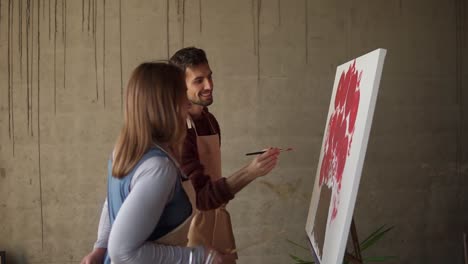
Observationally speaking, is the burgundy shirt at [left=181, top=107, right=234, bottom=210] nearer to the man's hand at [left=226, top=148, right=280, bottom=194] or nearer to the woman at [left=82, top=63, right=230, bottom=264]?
the man's hand at [left=226, top=148, right=280, bottom=194]

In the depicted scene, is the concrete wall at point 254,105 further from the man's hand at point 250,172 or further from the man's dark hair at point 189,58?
the man's hand at point 250,172

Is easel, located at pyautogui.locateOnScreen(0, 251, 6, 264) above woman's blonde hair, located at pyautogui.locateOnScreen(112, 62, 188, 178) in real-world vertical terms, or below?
below

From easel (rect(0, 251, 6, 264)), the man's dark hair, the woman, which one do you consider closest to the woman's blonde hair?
the woman

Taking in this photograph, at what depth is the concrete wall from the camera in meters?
2.95

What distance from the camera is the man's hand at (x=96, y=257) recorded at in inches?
59.8

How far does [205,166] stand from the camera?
Result: 2.11 metres

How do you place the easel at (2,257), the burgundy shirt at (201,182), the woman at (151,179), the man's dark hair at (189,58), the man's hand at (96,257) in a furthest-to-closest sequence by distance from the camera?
the easel at (2,257) → the man's dark hair at (189,58) → the burgundy shirt at (201,182) → the man's hand at (96,257) → the woman at (151,179)

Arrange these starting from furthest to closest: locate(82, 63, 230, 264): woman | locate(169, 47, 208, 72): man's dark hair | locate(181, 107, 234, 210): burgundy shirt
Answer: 1. locate(169, 47, 208, 72): man's dark hair
2. locate(181, 107, 234, 210): burgundy shirt
3. locate(82, 63, 230, 264): woman

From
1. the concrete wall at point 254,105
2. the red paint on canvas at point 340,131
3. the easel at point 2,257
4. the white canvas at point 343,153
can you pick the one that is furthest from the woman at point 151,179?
the easel at point 2,257

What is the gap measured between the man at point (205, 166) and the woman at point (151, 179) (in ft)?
1.77

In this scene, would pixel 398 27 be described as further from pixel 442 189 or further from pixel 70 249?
pixel 70 249

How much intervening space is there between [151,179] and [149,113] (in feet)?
0.60

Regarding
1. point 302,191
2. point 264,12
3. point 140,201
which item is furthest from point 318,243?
point 264,12

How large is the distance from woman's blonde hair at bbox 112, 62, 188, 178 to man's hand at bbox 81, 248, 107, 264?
0.34 metres
